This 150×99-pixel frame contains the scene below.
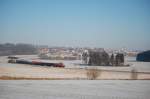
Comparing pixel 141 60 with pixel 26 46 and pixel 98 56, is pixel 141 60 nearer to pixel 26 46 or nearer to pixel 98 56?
pixel 98 56

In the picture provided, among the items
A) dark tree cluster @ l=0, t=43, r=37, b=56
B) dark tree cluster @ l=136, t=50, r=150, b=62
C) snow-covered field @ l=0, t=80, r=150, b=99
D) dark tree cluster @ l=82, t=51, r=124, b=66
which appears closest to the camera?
snow-covered field @ l=0, t=80, r=150, b=99

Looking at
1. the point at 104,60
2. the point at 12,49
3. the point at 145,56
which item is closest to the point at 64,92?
the point at 104,60

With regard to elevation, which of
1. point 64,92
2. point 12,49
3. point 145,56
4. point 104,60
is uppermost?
point 12,49

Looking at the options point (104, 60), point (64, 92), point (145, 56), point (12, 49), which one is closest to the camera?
point (64, 92)

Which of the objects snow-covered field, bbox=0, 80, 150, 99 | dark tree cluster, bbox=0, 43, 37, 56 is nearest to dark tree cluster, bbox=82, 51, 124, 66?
dark tree cluster, bbox=0, 43, 37, 56

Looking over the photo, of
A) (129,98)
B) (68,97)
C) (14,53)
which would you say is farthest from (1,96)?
(14,53)

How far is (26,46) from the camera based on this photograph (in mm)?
64938

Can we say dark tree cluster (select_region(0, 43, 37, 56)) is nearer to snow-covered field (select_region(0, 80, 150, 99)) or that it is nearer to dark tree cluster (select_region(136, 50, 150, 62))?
dark tree cluster (select_region(136, 50, 150, 62))

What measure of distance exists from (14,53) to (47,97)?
51.8 m

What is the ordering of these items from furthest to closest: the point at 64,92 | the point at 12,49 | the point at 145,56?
1. the point at 145,56
2. the point at 12,49
3. the point at 64,92

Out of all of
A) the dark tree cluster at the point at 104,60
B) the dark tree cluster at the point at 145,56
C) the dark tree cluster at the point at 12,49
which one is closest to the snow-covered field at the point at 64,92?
the dark tree cluster at the point at 12,49

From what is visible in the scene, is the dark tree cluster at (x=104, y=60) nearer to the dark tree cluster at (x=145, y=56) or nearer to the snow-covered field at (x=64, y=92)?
the dark tree cluster at (x=145, y=56)

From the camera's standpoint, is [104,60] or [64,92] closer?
[64,92]

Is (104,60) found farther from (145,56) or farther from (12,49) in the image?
(12,49)
